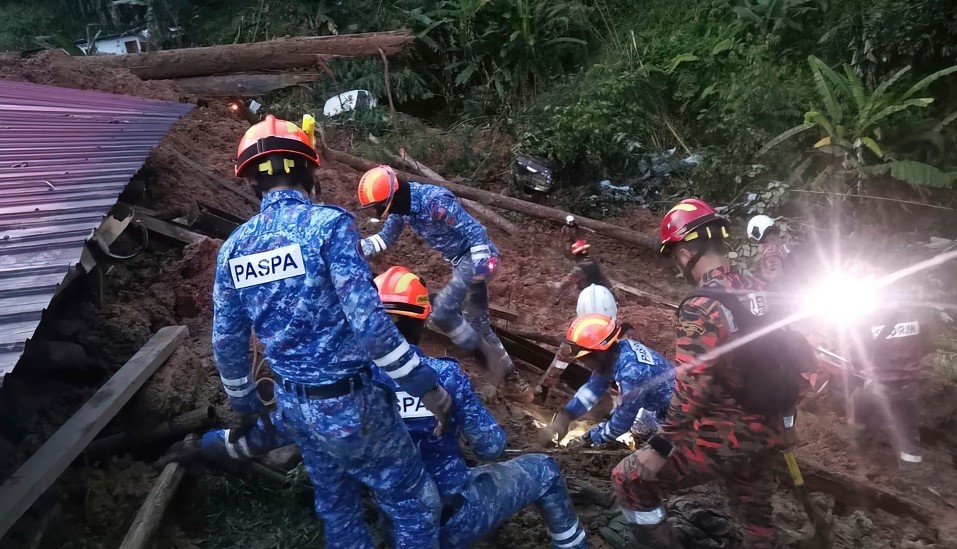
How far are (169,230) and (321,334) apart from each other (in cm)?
461

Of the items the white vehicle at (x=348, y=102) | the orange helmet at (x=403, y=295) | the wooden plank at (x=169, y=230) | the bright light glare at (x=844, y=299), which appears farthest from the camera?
the white vehicle at (x=348, y=102)

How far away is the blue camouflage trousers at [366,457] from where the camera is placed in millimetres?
3053

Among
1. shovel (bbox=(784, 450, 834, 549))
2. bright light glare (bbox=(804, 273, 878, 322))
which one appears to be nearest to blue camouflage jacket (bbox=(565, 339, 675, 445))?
shovel (bbox=(784, 450, 834, 549))

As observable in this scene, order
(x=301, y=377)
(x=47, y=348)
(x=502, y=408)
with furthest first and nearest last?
1. (x=502, y=408)
2. (x=47, y=348)
3. (x=301, y=377)

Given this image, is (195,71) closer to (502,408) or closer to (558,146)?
(558,146)

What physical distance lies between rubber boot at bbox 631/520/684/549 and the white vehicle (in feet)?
31.6

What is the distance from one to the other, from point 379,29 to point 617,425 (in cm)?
1125

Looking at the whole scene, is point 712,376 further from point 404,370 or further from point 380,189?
point 380,189

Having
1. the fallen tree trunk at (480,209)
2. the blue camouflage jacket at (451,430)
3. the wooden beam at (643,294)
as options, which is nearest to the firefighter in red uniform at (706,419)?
the blue camouflage jacket at (451,430)

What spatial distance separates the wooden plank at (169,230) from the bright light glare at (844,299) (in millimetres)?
5681

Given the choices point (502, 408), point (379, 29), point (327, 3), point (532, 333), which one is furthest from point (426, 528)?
point (327, 3)

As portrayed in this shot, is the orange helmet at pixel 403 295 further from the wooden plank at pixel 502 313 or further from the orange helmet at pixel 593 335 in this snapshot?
the wooden plank at pixel 502 313

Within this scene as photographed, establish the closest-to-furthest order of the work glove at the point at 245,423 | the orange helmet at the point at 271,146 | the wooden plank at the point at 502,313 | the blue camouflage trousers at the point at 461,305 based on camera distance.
A: 1. the orange helmet at the point at 271,146
2. the work glove at the point at 245,423
3. the blue camouflage trousers at the point at 461,305
4. the wooden plank at the point at 502,313

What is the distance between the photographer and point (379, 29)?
1362 centimetres
